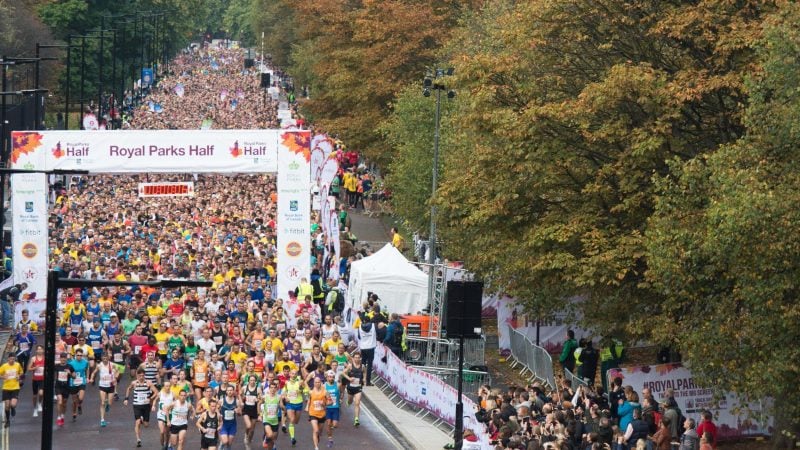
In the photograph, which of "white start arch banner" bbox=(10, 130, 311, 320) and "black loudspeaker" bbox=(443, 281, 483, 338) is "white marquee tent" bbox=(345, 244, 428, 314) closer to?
"white start arch banner" bbox=(10, 130, 311, 320)

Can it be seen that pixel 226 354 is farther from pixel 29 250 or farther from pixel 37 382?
pixel 29 250

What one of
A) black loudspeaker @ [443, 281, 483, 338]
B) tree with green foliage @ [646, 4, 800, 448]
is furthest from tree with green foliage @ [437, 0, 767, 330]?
black loudspeaker @ [443, 281, 483, 338]

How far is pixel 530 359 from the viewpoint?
3259 centimetres

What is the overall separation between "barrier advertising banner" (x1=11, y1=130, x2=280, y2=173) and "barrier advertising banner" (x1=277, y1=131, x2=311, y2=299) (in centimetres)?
36

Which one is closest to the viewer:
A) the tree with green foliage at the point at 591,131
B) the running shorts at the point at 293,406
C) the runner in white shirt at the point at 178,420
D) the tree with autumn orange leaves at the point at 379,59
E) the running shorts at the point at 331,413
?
the runner in white shirt at the point at 178,420

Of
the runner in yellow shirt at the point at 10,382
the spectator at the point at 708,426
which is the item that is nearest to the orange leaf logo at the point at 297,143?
the runner in yellow shirt at the point at 10,382

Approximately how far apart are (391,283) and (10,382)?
12190 millimetres

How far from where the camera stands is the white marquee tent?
3681 centimetres

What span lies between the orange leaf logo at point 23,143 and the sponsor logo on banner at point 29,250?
2062mm

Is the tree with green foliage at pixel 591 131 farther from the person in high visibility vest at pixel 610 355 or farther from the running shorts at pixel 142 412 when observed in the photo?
the running shorts at pixel 142 412

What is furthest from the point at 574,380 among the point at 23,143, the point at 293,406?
the point at 23,143

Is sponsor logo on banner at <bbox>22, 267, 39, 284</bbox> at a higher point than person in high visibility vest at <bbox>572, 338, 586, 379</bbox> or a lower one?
higher

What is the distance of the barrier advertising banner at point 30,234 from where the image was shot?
37.2 m

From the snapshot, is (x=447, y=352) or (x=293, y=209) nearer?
(x=447, y=352)
